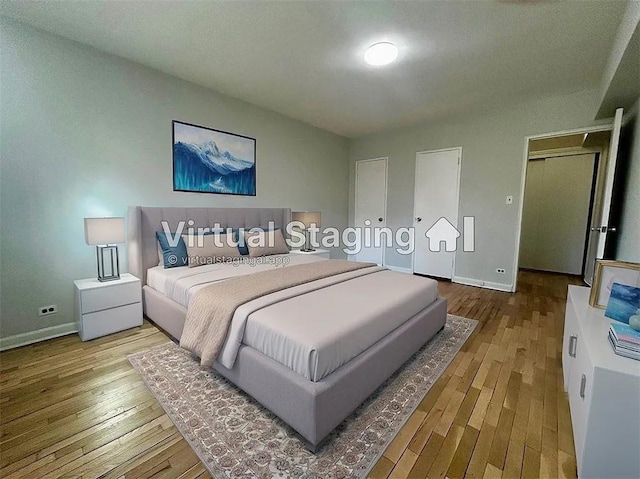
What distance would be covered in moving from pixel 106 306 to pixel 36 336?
1.94 ft

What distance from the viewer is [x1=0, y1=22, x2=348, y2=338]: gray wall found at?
86.5 inches

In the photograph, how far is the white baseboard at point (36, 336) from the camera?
2.24m

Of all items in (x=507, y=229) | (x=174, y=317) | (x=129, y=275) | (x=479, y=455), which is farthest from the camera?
(x=507, y=229)

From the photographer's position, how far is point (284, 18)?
2072mm

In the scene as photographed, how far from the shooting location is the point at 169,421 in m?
1.51

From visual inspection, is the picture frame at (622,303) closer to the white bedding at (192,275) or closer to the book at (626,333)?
the book at (626,333)

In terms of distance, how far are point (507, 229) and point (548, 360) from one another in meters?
2.24

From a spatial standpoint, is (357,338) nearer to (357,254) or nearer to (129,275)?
(129,275)

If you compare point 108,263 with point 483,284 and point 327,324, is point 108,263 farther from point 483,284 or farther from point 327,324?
Answer: point 483,284

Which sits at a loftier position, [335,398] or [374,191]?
[374,191]

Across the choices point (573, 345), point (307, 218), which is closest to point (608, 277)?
point (573, 345)

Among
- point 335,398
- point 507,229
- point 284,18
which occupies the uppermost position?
point 284,18

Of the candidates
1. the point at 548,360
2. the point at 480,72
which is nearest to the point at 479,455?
the point at 548,360

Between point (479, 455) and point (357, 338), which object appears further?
point (357, 338)
